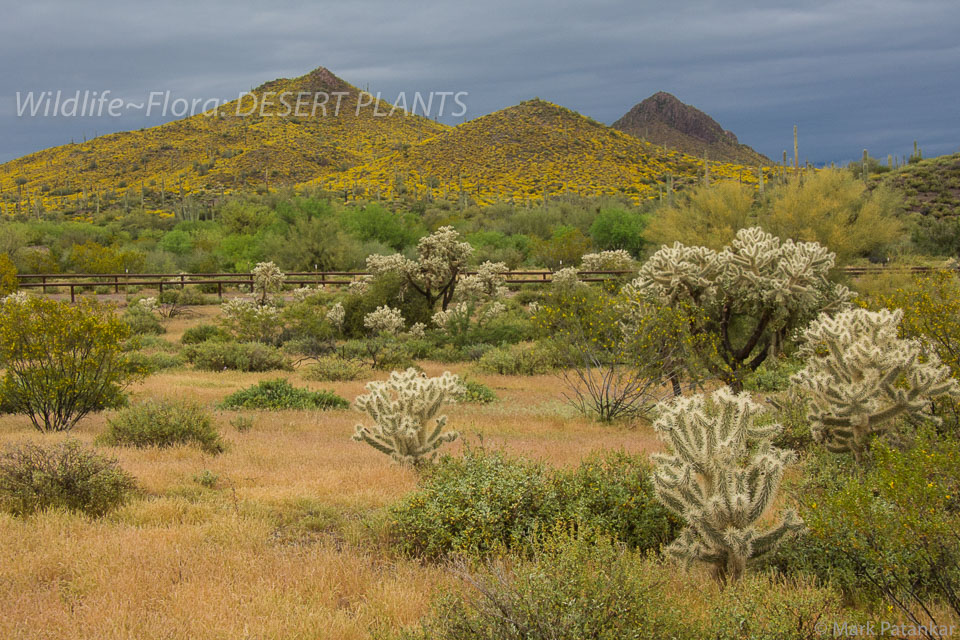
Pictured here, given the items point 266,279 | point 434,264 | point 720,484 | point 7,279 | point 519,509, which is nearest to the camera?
point 720,484

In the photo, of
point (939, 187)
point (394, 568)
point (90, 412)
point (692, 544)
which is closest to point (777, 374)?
point (692, 544)

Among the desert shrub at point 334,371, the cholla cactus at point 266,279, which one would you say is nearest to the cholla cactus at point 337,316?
the desert shrub at point 334,371

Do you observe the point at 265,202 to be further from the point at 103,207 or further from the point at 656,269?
the point at 656,269

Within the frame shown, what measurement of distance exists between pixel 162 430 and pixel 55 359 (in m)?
3.73

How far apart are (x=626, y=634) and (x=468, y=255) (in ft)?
71.9

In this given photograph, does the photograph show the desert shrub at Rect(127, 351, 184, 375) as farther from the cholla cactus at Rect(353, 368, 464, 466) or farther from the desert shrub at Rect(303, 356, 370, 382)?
the cholla cactus at Rect(353, 368, 464, 466)

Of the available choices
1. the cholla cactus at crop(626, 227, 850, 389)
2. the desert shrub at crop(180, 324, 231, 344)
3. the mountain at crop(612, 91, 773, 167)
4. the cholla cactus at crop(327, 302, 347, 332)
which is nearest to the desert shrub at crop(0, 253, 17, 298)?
the desert shrub at crop(180, 324, 231, 344)

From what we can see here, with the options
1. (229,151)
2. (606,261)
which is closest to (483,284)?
(606,261)

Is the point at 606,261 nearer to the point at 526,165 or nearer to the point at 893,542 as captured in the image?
the point at 893,542

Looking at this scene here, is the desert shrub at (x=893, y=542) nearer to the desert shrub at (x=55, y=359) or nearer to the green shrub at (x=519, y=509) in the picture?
the green shrub at (x=519, y=509)

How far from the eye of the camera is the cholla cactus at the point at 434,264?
2506 cm

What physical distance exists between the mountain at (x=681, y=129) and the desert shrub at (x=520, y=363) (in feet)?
361

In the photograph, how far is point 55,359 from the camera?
12.3 m

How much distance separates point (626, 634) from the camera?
3.74 metres
